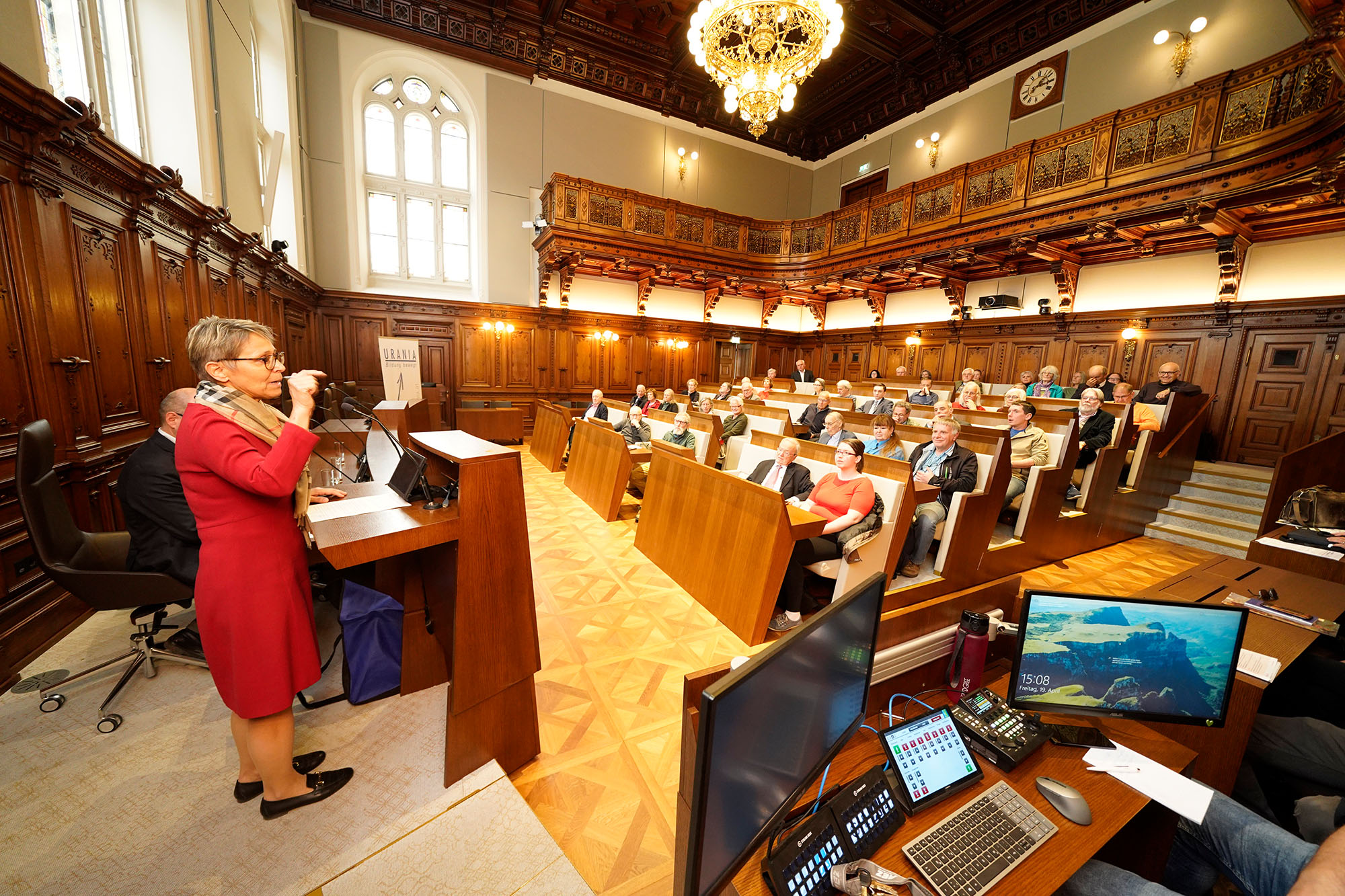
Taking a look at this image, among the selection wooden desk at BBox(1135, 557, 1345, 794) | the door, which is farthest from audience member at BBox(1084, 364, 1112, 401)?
wooden desk at BBox(1135, 557, 1345, 794)

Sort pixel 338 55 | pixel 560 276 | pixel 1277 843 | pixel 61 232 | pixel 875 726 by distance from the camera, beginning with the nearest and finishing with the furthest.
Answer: pixel 1277 843
pixel 875 726
pixel 61 232
pixel 338 55
pixel 560 276

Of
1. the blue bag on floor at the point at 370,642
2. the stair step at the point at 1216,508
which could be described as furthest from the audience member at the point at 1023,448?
the blue bag on floor at the point at 370,642

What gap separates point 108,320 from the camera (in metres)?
3.19

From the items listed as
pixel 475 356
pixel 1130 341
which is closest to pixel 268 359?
pixel 475 356

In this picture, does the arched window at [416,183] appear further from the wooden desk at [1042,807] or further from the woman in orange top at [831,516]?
the wooden desk at [1042,807]

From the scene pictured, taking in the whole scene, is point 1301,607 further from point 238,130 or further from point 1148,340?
point 238,130

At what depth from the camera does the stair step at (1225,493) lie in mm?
5164

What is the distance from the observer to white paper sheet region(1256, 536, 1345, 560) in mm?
2633

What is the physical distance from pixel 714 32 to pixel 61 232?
5.68 m

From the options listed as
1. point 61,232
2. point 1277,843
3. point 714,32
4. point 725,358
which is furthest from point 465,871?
point 725,358

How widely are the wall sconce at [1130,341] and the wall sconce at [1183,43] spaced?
3817 mm

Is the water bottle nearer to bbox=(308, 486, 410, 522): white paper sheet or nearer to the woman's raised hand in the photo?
bbox=(308, 486, 410, 522): white paper sheet

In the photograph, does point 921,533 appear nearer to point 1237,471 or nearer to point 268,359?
point 268,359

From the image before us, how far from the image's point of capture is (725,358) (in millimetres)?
12883
